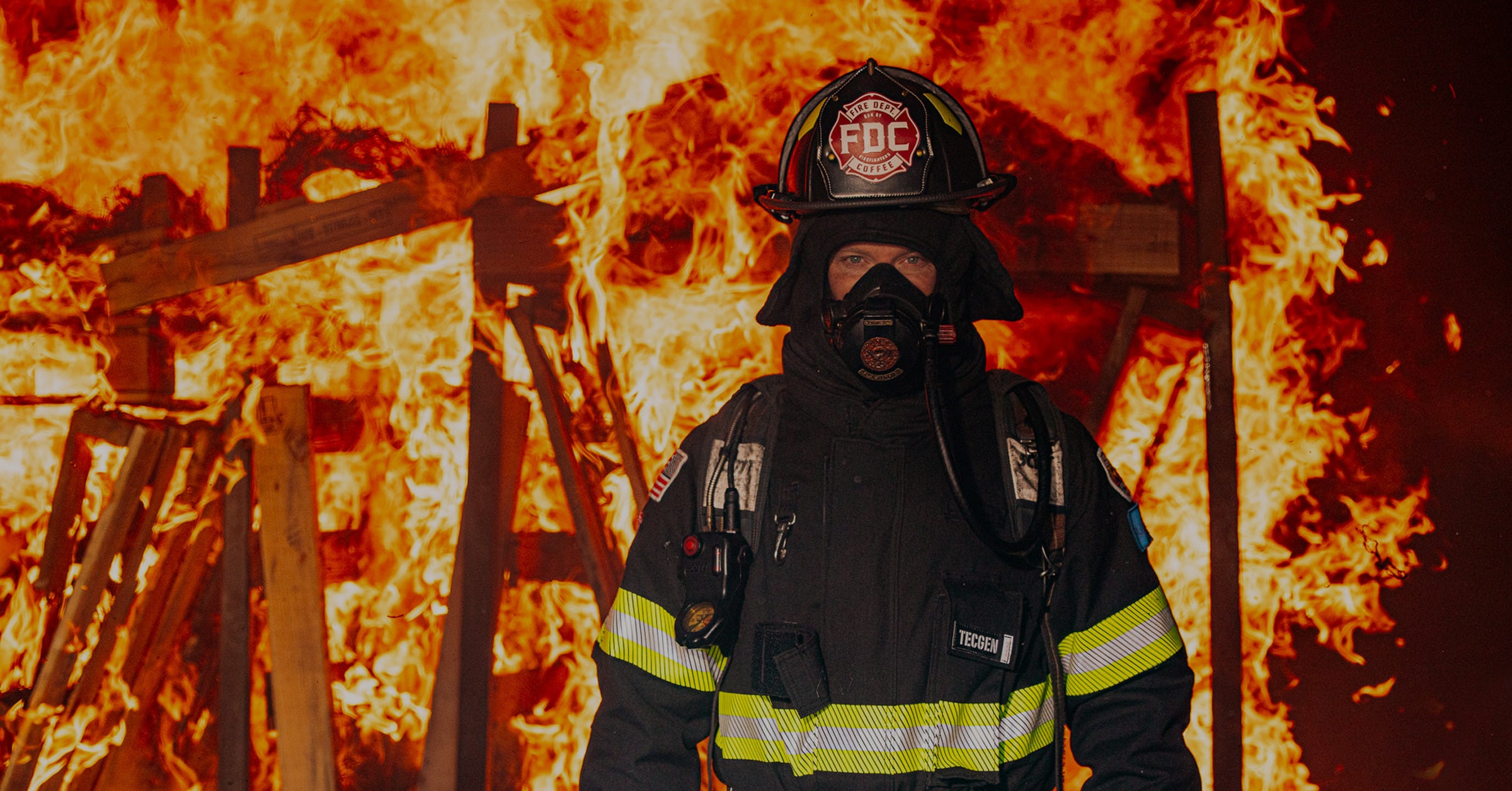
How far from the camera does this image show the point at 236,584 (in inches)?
152

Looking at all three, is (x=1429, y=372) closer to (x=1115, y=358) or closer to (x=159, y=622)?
(x=1115, y=358)

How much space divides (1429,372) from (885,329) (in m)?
3.01

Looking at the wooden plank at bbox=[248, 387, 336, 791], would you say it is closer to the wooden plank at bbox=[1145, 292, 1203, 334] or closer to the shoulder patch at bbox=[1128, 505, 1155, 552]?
the shoulder patch at bbox=[1128, 505, 1155, 552]

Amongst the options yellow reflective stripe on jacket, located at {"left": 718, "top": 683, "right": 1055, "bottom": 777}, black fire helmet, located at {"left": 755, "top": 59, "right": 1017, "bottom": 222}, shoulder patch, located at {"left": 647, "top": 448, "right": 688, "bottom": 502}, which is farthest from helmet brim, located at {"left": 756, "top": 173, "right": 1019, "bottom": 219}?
yellow reflective stripe on jacket, located at {"left": 718, "top": 683, "right": 1055, "bottom": 777}

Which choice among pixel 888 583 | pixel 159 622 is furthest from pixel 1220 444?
pixel 159 622

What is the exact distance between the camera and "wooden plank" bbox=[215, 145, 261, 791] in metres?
3.85

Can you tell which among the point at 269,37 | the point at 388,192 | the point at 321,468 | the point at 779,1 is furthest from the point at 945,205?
the point at 269,37

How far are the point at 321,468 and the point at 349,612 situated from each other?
0.59 metres

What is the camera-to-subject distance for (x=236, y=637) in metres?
3.85

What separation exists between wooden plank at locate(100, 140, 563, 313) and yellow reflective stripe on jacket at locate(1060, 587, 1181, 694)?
2.67m

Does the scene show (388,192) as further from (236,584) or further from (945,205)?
(945,205)

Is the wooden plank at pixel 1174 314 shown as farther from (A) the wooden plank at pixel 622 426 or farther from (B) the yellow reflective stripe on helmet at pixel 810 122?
(A) the wooden plank at pixel 622 426

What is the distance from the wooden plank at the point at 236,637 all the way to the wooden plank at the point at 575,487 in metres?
1.17

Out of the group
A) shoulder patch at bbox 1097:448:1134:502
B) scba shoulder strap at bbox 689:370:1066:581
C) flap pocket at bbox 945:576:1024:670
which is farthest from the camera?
shoulder patch at bbox 1097:448:1134:502
